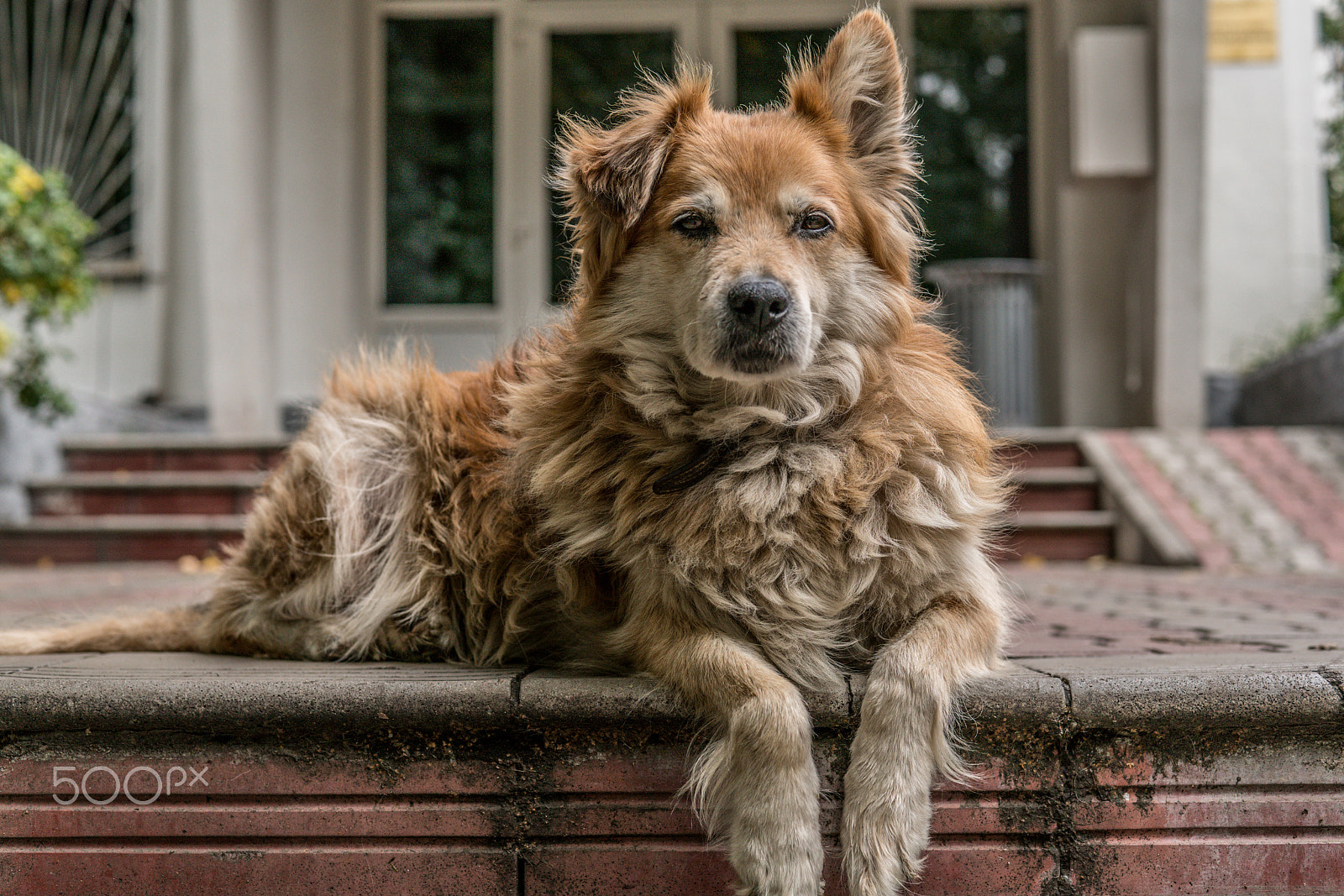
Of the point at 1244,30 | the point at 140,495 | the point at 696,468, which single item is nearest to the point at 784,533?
the point at 696,468

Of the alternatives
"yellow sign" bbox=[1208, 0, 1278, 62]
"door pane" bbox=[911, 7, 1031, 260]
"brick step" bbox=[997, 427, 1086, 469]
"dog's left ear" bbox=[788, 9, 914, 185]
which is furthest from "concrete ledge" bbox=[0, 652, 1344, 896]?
"yellow sign" bbox=[1208, 0, 1278, 62]

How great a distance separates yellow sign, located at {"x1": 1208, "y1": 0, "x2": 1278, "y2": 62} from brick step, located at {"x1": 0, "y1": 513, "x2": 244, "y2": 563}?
8.10m

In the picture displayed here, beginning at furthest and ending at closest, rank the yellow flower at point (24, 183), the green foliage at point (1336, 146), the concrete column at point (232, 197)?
the green foliage at point (1336, 146)
the concrete column at point (232, 197)
the yellow flower at point (24, 183)

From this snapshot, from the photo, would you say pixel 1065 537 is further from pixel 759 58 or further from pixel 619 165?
pixel 759 58

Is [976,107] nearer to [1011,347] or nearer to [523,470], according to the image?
[1011,347]

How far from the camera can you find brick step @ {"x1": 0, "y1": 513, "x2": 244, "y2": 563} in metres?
5.84

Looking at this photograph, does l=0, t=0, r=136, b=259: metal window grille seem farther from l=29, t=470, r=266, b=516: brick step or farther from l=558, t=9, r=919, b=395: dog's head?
l=558, t=9, r=919, b=395: dog's head

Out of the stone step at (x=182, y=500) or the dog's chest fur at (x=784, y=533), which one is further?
the stone step at (x=182, y=500)

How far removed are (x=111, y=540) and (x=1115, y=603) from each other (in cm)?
539

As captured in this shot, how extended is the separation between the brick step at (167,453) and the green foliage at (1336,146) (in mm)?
7766

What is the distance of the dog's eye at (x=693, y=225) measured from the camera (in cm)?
220
